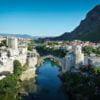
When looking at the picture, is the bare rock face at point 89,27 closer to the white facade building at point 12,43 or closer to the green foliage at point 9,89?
the white facade building at point 12,43

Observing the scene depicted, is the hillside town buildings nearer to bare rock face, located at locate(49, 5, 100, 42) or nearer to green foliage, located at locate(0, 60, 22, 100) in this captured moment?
green foliage, located at locate(0, 60, 22, 100)

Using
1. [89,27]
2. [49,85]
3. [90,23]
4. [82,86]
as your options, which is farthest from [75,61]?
[90,23]

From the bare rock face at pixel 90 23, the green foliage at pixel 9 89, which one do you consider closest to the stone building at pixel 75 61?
the green foliage at pixel 9 89

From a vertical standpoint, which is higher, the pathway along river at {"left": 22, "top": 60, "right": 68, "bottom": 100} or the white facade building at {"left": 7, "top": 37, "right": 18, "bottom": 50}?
the white facade building at {"left": 7, "top": 37, "right": 18, "bottom": 50}

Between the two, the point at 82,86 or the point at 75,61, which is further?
Result: the point at 75,61

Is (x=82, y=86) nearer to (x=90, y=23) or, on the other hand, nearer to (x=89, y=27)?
(x=89, y=27)

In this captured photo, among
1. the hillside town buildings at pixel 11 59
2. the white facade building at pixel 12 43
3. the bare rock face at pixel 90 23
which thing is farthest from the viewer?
the bare rock face at pixel 90 23

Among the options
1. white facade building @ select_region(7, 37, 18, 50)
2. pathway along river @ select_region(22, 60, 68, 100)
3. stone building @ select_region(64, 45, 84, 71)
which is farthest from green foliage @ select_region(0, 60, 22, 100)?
white facade building @ select_region(7, 37, 18, 50)

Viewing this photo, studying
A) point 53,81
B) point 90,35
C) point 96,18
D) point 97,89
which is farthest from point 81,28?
point 97,89

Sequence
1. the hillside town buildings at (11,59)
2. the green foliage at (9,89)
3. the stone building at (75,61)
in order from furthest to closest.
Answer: the stone building at (75,61) < the hillside town buildings at (11,59) < the green foliage at (9,89)
